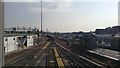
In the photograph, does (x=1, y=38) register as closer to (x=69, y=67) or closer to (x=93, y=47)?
(x=69, y=67)

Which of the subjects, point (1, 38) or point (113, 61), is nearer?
point (1, 38)

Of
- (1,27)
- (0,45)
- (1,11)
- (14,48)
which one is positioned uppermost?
(1,11)

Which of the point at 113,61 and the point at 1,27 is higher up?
the point at 1,27

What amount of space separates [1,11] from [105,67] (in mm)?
17672

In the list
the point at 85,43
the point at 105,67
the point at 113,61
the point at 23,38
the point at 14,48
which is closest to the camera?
the point at 105,67

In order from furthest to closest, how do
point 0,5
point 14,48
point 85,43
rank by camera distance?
point 14,48, point 85,43, point 0,5

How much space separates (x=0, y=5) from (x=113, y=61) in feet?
66.2

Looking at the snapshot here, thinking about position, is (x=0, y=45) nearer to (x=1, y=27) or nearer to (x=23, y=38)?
(x=1, y=27)

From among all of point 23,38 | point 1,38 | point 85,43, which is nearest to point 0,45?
point 1,38

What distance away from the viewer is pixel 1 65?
484cm

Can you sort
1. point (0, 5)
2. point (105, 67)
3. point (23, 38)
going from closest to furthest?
point (0, 5), point (105, 67), point (23, 38)

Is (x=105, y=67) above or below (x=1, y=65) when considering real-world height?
below

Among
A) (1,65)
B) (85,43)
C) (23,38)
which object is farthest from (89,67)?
(23,38)

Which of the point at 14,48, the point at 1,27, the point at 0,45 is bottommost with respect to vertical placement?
the point at 14,48
